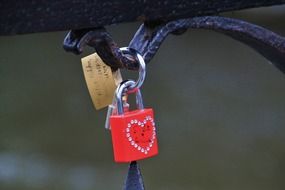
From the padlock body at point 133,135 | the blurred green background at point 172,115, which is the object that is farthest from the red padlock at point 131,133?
the blurred green background at point 172,115

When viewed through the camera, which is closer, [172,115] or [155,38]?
[155,38]

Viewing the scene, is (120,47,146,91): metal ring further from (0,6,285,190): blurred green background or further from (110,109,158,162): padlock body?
(0,6,285,190): blurred green background

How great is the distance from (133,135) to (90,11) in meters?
0.16

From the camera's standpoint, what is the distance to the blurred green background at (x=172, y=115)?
6.54 ft

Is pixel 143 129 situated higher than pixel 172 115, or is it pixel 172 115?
pixel 172 115

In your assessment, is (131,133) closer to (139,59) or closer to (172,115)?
(139,59)

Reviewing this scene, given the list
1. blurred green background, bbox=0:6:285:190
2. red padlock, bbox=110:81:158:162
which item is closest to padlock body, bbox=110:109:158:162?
red padlock, bbox=110:81:158:162

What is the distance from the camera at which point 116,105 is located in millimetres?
651

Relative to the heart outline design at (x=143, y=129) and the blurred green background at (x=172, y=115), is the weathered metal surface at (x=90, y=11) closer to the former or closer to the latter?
the heart outline design at (x=143, y=129)

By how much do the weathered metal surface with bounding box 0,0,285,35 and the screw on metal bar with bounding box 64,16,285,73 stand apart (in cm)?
1

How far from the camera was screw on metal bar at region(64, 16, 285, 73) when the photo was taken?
57 centimetres

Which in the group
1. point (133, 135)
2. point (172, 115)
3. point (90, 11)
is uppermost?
point (172, 115)

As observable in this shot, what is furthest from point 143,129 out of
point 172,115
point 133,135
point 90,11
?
point 172,115

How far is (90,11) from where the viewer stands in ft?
1.84
